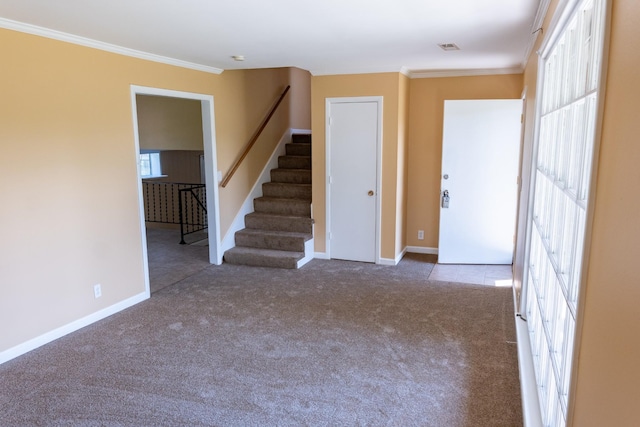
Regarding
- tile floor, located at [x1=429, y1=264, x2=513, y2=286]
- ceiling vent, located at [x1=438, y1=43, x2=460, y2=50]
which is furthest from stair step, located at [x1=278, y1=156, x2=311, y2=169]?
ceiling vent, located at [x1=438, y1=43, x2=460, y2=50]

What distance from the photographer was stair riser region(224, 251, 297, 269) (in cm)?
526

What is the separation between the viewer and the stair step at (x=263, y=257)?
5.27 m

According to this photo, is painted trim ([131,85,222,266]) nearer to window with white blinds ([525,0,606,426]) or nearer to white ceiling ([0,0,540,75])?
white ceiling ([0,0,540,75])

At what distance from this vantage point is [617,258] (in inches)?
38.0

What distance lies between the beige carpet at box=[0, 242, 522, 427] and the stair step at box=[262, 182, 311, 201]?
72.8 inches

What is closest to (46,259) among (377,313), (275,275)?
(275,275)

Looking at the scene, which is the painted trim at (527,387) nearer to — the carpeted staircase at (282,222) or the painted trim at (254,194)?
the carpeted staircase at (282,222)

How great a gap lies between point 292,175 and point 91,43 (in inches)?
127

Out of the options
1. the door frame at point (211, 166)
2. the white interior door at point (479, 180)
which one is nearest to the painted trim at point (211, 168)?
the door frame at point (211, 166)

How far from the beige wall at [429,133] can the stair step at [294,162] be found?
153 centimetres

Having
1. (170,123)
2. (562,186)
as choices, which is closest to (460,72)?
(562,186)

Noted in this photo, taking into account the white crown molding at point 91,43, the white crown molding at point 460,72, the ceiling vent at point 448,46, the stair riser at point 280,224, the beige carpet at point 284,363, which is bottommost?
the beige carpet at point 284,363

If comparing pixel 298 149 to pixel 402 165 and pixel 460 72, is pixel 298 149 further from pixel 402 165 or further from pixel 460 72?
pixel 460 72

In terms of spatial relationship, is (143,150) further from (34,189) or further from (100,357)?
(100,357)
